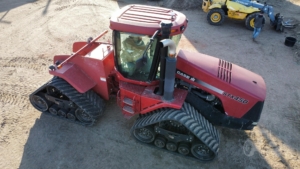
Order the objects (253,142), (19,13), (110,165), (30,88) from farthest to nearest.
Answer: (19,13) < (30,88) < (253,142) < (110,165)

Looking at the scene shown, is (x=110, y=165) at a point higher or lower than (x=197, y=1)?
lower

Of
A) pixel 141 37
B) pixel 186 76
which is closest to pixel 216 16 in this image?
pixel 186 76

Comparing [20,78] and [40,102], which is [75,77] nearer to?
[40,102]

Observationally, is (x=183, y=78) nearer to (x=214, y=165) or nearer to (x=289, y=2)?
(x=214, y=165)

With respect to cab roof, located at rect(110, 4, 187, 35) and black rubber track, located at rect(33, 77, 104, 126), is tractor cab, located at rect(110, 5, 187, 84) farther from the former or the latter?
black rubber track, located at rect(33, 77, 104, 126)

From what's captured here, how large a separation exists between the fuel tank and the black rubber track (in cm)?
173

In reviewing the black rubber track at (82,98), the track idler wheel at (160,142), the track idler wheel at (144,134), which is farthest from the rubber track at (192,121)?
the black rubber track at (82,98)

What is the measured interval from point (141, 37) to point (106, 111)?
2.15 meters

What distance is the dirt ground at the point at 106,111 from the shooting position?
4293 mm

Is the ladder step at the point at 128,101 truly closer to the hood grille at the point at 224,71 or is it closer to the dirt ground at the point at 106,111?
the dirt ground at the point at 106,111

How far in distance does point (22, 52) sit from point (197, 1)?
8167 millimetres

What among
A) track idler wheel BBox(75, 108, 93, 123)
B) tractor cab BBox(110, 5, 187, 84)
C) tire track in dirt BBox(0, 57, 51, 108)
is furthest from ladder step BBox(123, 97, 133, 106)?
tire track in dirt BBox(0, 57, 51, 108)

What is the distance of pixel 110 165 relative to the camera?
13.6 feet

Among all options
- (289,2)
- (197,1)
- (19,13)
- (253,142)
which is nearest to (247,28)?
(197,1)
